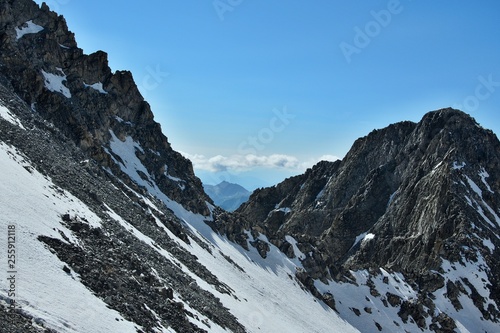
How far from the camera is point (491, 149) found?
129m

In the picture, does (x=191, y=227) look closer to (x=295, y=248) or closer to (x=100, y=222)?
(x=295, y=248)

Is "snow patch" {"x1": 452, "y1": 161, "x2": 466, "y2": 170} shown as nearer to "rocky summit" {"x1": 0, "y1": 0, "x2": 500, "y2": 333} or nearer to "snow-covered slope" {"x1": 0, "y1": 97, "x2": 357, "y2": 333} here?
"rocky summit" {"x1": 0, "y1": 0, "x2": 500, "y2": 333}

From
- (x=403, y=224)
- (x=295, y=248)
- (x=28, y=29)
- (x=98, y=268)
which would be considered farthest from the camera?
(x=403, y=224)

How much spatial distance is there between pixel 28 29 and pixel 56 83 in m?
11.7

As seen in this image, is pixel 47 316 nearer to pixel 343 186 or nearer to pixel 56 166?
pixel 56 166

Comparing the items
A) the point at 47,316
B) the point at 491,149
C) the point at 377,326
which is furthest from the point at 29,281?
the point at 491,149

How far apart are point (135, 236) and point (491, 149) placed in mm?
121651

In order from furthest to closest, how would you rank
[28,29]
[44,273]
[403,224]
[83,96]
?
1. [403,224]
2. [83,96]
3. [28,29]
4. [44,273]

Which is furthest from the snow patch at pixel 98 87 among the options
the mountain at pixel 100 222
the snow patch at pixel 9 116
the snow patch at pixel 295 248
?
the snow patch at pixel 295 248

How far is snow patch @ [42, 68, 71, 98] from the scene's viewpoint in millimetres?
66688

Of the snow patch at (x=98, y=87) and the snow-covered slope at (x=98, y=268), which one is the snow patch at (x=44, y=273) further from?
the snow patch at (x=98, y=87)

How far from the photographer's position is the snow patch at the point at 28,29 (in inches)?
2739

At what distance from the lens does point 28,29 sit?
72062 millimetres

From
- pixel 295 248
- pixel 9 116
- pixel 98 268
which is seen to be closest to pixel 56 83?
pixel 9 116
